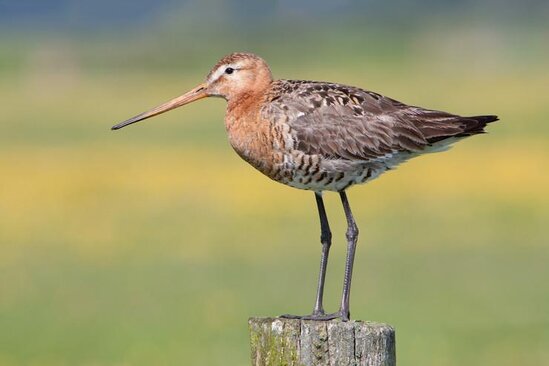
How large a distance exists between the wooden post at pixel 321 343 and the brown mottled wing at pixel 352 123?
8.62 feet

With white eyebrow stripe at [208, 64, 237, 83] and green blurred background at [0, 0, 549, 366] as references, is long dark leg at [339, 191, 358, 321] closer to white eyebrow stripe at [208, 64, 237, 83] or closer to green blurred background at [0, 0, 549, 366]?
white eyebrow stripe at [208, 64, 237, 83]

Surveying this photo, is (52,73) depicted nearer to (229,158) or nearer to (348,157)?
(229,158)

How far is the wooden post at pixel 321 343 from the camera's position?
24.6ft

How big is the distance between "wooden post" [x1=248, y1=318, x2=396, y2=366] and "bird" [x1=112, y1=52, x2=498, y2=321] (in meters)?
2.16

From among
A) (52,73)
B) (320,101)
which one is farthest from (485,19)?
(320,101)

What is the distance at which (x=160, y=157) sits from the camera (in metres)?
40.5

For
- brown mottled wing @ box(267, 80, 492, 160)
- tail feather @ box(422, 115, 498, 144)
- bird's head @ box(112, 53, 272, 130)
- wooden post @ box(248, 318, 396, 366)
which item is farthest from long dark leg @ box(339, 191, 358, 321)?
wooden post @ box(248, 318, 396, 366)

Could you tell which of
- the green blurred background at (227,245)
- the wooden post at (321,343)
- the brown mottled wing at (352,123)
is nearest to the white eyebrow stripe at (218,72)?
the brown mottled wing at (352,123)

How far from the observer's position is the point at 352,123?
10312mm

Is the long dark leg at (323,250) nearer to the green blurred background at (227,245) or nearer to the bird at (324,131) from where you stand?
the bird at (324,131)

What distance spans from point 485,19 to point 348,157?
18995 cm

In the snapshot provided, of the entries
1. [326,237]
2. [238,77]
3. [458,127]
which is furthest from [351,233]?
[238,77]

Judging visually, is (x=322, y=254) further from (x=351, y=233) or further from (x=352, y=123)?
(x=352, y=123)

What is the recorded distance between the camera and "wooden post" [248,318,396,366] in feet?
24.6
